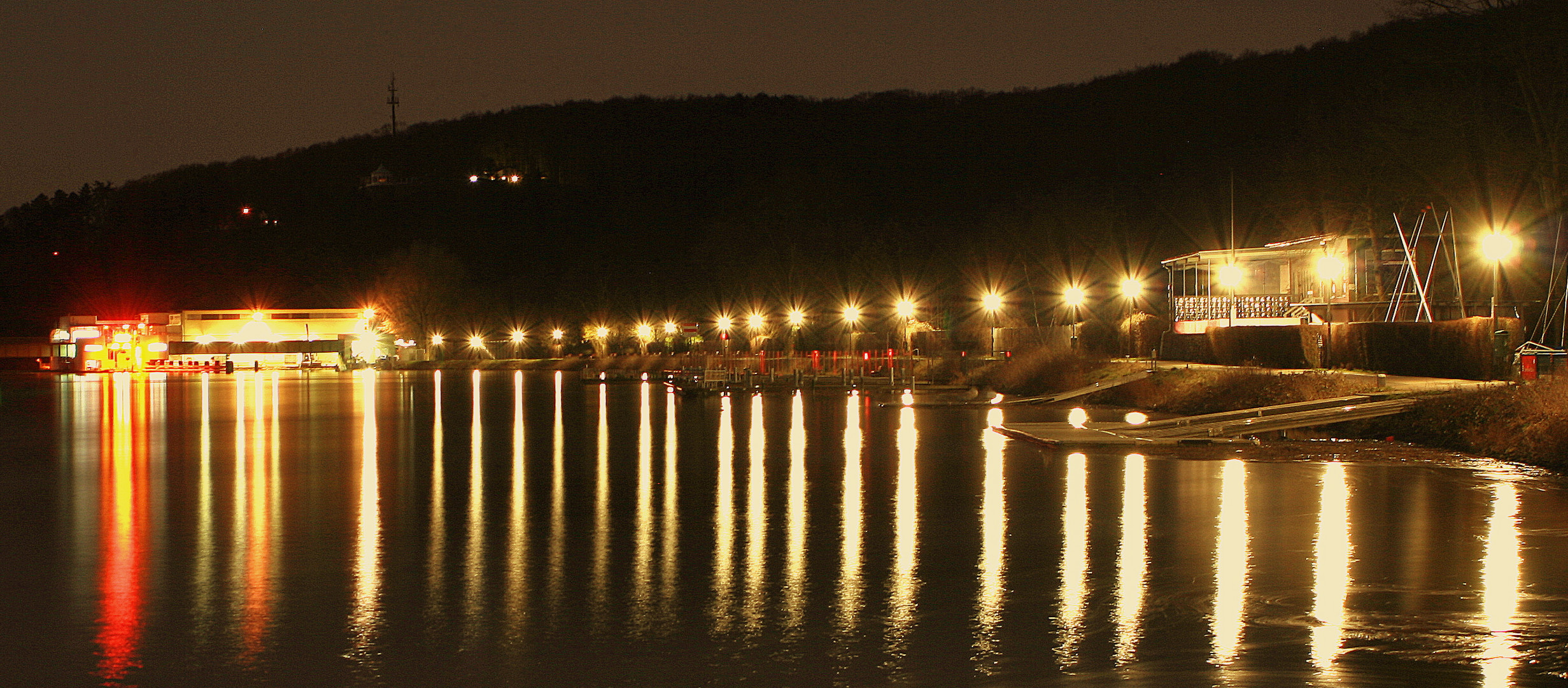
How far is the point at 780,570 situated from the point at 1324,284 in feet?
122

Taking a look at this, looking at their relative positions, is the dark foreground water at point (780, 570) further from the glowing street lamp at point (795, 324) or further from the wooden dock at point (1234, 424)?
the glowing street lamp at point (795, 324)

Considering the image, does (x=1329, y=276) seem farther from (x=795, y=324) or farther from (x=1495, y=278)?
(x=795, y=324)

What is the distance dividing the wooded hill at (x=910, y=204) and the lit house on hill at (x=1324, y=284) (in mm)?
1220

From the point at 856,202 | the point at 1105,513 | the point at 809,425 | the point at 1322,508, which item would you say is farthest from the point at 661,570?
the point at 856,202

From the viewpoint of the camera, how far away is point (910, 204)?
461 feet

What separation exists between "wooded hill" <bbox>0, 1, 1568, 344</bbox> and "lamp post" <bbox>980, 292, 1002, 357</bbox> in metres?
2.60

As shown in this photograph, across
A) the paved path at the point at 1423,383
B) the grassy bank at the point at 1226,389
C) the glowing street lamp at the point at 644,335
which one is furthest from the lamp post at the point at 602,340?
the paved path at the point at 1423,383

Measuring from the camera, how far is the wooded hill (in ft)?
119

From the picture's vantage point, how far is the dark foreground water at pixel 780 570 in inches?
286

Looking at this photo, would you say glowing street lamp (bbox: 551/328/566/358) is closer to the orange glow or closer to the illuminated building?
the illuminated building

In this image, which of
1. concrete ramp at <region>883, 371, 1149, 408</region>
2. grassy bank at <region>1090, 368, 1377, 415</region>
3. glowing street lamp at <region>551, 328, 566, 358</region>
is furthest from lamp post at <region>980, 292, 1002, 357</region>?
glowing street lamp at <region>551, 328, 566, 358</region>

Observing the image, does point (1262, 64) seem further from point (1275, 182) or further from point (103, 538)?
point (103, 538)

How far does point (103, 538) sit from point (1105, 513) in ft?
32.5

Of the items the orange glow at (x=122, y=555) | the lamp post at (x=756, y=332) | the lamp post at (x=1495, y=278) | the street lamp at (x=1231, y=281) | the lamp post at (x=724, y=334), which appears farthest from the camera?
the lamp post at (x=756, y=332)
